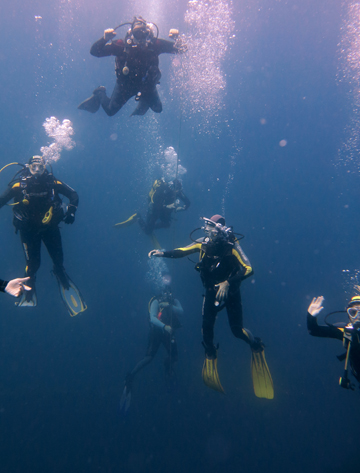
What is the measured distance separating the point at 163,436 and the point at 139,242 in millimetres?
14897

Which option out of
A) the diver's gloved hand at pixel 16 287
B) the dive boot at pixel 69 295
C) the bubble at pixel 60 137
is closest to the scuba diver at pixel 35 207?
the dive boot at pixel 69 295

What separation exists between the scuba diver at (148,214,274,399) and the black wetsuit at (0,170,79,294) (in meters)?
2.19

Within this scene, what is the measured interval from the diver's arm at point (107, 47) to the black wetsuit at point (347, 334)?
575cm

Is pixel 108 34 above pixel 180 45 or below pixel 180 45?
below

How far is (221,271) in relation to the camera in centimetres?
407

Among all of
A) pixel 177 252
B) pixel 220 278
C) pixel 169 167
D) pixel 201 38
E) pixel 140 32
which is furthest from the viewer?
pixel 169 167

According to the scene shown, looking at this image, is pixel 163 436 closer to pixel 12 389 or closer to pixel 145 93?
pixel 12 389

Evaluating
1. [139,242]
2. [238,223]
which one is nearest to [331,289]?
[238,223]

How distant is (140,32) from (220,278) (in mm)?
4614

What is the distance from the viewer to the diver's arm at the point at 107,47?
4.47 metres

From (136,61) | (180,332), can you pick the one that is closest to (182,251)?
(136,61)

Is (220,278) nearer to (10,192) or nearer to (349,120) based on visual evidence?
(10,192)

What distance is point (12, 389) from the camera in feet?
45.3

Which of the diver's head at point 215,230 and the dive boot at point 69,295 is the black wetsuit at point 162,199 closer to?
the dive boot at point 69,295
